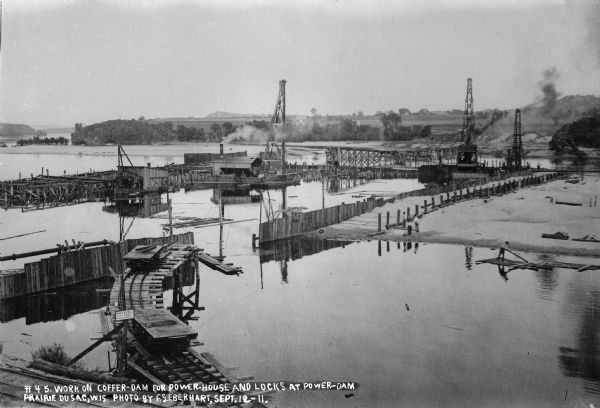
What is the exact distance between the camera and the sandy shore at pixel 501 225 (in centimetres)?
3627

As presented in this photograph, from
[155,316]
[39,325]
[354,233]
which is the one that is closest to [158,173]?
[354,233]

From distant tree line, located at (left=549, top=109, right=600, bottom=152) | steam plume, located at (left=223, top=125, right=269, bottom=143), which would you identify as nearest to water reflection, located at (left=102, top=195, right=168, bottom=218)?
distant tree line, located at (left=549, top=109, right=600, bottom=152)

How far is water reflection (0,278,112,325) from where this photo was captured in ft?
78.4

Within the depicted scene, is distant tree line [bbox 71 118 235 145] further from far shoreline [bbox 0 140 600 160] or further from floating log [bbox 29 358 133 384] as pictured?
floating log [bbox 29 358 133 384]

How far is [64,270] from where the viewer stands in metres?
26.4

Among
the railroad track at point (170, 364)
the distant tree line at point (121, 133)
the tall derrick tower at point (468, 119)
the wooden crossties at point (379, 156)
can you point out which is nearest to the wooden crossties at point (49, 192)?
the railroad track at point (170, 364)

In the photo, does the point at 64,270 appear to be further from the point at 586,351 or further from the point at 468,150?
the point at 468,150

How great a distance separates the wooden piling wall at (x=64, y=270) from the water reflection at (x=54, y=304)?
34 centimetres

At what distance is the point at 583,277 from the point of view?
95.7 feet

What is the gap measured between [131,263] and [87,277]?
3809 mm

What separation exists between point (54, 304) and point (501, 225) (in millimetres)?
30401

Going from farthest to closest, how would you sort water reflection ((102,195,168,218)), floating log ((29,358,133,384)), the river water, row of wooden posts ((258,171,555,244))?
water reflection ((102,195,168,218)), row of wooden posts ((258,171,555,244)), the river water, floating log ((29,358,133,384))

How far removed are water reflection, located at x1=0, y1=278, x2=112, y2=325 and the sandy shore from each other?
59.0 feet

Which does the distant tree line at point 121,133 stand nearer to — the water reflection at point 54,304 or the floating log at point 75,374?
the water reflection at point 54,304
